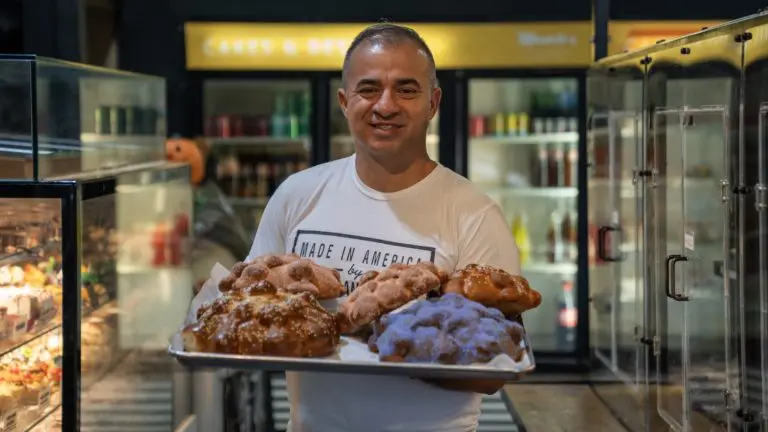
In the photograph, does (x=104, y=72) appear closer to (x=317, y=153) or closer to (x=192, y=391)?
(x=192, y=391)

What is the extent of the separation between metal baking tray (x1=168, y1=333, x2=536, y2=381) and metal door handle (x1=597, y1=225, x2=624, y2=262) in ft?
14.8

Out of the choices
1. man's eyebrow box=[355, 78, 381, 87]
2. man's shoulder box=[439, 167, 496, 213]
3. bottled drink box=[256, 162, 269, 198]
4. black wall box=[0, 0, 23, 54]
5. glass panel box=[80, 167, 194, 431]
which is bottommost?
glass panel box=[80, 167, 194, 431]

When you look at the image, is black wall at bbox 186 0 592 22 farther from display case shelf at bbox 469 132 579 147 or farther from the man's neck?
the man's neck

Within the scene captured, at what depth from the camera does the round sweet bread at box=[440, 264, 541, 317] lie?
87.2 inches

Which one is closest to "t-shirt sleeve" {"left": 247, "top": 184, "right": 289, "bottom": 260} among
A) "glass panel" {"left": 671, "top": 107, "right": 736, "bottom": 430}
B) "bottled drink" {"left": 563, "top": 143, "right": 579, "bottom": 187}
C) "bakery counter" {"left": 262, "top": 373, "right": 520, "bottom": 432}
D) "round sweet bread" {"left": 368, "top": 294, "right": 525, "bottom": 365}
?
"round sweet bread" {"left": 368, "top": 294, "right": 525, "bottom": 365}

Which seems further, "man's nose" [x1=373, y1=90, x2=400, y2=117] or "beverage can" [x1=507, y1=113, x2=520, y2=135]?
"beverage can" [x1=507, y1=113, x2=520, y2=135]

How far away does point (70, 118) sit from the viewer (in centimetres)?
425

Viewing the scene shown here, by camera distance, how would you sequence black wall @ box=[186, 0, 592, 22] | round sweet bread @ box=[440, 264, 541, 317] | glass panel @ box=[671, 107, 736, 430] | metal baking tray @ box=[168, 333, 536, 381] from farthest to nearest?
black wall @ box=[186, 0, 592, 22]
glass panel @ box=[671, 107, 736, 430]
round sweet bread @ box=[440, 264, 541, 317]
metal baking tray @ box=[168, 333, 536, 381]

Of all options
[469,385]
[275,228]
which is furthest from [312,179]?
[469,385]

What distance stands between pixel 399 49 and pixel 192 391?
3.48 meters

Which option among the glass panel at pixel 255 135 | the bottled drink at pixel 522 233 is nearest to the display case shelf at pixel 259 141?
the glass panel at pixel 255 135

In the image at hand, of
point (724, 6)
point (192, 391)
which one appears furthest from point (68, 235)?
point (724, 6)

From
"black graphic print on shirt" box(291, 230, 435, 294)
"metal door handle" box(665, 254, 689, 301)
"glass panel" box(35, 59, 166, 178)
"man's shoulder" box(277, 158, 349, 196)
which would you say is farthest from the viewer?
"metal door handle" box(665, 254, 689, 301)

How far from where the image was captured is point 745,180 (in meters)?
4.23
